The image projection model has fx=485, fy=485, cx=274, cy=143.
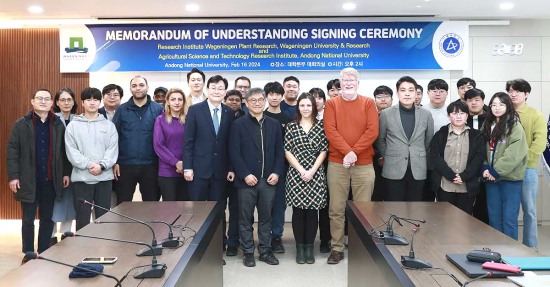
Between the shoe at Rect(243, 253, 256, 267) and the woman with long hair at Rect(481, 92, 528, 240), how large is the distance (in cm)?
206

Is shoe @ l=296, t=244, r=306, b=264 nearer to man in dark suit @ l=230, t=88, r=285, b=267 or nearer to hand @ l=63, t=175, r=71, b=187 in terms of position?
man in dark suit @ l=230, t=88, r=285, b=267

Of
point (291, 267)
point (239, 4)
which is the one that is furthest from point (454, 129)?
point (239, 4)

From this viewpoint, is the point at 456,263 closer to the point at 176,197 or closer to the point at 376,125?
the point at 376,125

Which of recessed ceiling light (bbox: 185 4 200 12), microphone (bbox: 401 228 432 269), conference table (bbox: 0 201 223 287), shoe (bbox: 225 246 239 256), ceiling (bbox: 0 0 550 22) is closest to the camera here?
conference table (bbox: 0 201 223 287)

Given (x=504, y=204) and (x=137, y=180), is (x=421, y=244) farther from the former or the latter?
(x=137, y=180)

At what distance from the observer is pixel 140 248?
87.2 inches

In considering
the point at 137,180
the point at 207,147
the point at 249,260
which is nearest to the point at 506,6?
the point at 207,147

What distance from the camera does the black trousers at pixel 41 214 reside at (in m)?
4.26

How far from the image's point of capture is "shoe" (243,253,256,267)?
4.19m

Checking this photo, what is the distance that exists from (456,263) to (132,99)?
3.35 metres

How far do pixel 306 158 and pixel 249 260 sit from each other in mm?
1018

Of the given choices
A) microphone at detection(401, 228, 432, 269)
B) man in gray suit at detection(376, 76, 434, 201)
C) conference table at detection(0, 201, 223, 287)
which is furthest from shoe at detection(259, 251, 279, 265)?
microphone at detection(401, 228, 432, 269)

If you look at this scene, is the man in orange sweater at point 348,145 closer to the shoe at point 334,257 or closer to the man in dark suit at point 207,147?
the shoe at point 334,257

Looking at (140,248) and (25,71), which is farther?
(25,71)
